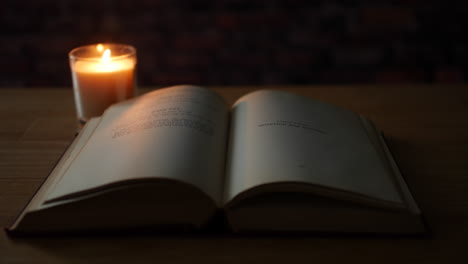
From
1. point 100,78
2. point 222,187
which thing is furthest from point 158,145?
point 100,78

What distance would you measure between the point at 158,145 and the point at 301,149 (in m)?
0.16

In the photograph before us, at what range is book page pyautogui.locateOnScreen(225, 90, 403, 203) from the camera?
1.88 ft

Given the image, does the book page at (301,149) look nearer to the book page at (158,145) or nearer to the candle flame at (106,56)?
the book page at (158,145)

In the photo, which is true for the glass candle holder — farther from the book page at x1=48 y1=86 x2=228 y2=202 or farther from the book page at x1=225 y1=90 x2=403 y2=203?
the book page at x1=225 y1=90 x2=403 y2=203

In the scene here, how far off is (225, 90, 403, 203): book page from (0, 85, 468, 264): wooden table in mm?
57

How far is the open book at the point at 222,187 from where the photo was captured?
56cm

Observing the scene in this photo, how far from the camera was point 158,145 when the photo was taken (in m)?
Answer: 0.62

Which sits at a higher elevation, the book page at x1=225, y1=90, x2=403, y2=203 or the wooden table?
the book page at x1=225, y1=90, x2=403, y2=203

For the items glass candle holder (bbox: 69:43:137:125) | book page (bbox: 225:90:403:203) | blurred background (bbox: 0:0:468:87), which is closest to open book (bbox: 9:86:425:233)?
book page (bbox: 225:90:403:203)

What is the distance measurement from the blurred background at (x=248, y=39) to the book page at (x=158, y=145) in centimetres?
110

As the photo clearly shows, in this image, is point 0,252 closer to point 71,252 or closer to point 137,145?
point 71,252

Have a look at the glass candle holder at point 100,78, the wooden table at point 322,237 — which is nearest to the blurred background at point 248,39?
the wooden table at point 322,237

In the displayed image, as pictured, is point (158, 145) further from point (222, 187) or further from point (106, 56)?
point (106, 56)

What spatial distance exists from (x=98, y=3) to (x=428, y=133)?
4.38 feet
